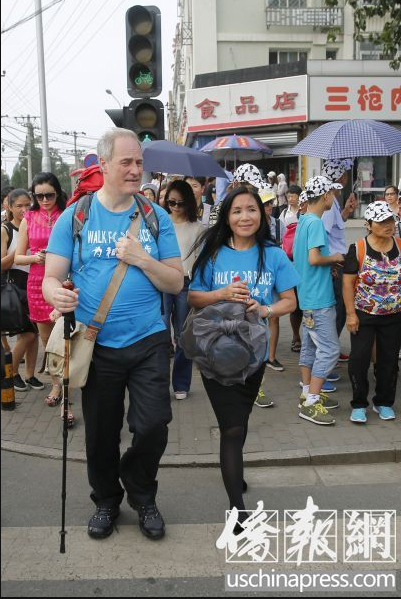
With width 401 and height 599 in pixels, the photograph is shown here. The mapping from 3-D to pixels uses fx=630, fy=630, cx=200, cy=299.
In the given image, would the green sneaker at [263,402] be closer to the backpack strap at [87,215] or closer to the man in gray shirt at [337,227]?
the man in gray shirt at [337,227]

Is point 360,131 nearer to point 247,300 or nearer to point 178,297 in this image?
point 178,297

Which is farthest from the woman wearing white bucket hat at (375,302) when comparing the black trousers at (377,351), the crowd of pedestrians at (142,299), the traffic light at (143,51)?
the traffic light at (143,51)

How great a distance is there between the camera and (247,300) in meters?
3.37

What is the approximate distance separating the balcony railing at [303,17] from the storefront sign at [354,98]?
149 inches

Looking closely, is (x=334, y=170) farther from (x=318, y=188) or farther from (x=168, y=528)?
(x=168, y=528)

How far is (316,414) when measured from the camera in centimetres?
512

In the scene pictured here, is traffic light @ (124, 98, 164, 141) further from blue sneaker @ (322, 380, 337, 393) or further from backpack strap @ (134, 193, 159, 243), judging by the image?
backpack strap @ (134, 193, 159, 243)

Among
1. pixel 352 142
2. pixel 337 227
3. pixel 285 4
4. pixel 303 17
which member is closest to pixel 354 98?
pixel 303 17

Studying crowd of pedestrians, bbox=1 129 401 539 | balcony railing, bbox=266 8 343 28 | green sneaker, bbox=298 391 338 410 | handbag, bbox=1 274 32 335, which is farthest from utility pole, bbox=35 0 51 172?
handbag, bbox=1 274 32 335

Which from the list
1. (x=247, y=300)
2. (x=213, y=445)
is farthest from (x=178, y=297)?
(x=247, y=300)

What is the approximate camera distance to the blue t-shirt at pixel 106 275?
3189 millimetres

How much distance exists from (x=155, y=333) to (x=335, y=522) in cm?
150

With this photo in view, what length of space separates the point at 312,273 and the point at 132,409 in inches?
93.7

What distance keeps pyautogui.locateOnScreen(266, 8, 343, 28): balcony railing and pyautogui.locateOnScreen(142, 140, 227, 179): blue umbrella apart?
54.7ft
